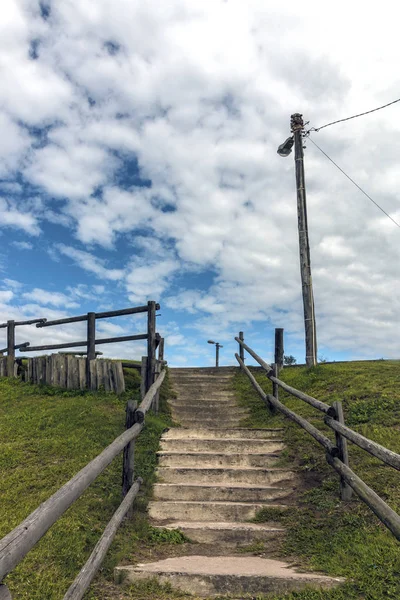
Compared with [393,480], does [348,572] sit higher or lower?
lower

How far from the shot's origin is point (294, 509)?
5672mm

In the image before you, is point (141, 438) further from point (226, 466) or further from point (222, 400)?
point (222, 400)

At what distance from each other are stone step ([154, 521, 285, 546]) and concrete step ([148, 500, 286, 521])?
0.38 metres

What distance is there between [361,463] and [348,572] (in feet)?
6.95

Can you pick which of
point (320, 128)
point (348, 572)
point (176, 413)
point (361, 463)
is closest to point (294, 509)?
point (361, 463)

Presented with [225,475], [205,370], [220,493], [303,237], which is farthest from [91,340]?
[303,237]

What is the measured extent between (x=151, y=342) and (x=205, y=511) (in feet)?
14.7

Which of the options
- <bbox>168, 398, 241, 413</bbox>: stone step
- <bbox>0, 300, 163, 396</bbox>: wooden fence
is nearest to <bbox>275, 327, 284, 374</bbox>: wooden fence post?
<bbox>168, 398, 241, 413</bbox>: stone step

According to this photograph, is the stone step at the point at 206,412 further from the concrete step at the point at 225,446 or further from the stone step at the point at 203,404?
the concrete step at the point at 225,446

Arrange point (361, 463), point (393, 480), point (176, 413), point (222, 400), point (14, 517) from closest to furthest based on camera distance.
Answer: point (14, 517) → point (393, 480) → point (361, 463) → point (176, 413) → point (222, 400)

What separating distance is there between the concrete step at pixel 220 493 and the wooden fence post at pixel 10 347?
28.1 feet

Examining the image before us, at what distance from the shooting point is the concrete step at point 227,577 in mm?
4062

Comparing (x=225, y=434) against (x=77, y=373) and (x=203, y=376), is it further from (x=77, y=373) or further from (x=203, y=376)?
(x=203, y=376)

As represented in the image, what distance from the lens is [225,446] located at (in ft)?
24.6
